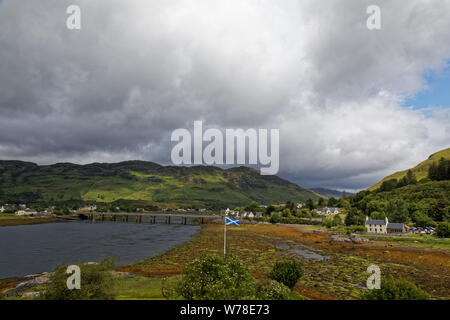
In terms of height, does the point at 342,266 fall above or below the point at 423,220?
below

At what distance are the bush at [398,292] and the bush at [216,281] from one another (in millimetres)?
9124

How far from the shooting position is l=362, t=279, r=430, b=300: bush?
1678 centimetres

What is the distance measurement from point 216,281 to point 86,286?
9795 millimetres

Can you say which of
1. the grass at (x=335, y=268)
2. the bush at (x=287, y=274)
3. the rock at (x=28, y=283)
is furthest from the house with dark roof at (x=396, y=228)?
the rock at (x=28, y=283)

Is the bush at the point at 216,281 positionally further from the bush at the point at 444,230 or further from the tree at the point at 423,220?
the tree at the point at 423,220

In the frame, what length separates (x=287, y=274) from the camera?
3005cm

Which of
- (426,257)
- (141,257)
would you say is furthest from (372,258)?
(141,257)

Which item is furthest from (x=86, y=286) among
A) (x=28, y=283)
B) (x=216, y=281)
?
(x=28, y=283)

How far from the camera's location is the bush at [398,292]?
55.1ft

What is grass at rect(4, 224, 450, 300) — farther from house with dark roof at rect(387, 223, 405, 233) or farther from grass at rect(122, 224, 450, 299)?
house with dark roof at rect(387, 223, 405, 233)

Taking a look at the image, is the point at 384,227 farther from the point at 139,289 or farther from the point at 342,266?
the point at 139,289

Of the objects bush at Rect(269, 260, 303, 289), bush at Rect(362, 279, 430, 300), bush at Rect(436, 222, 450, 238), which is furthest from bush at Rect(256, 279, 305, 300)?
bush at Rect(436, 222, 450, 238)
